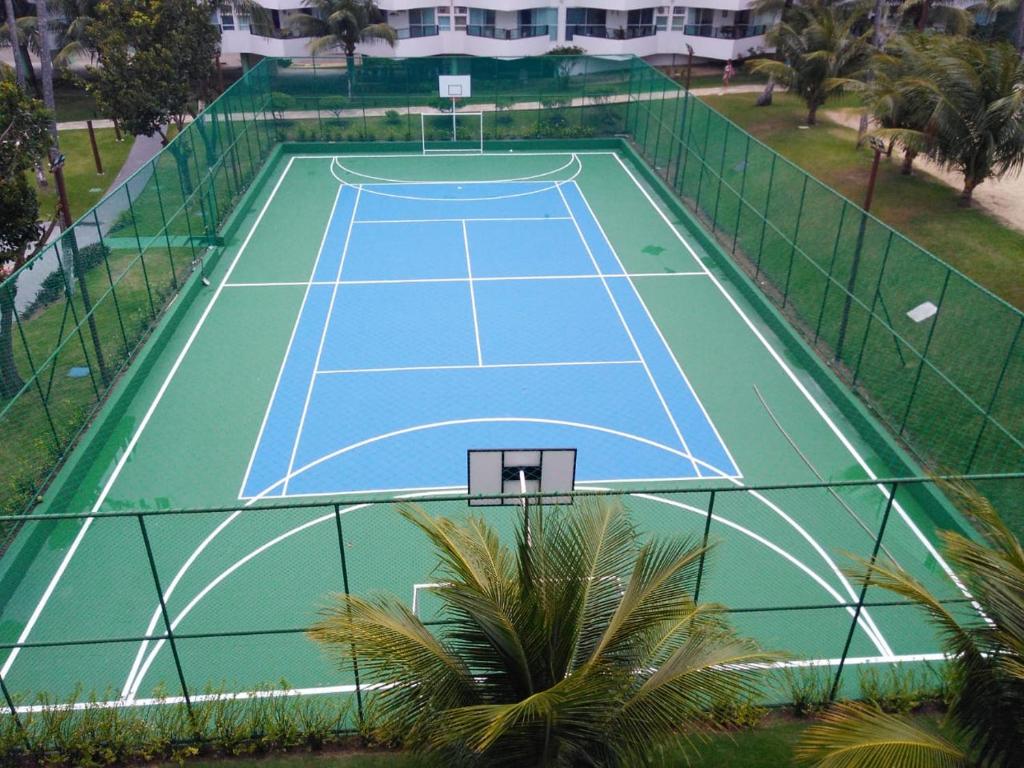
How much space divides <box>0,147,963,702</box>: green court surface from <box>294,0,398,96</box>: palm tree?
15.0m

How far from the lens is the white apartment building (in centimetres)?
4078

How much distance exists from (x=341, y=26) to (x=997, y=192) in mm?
23910

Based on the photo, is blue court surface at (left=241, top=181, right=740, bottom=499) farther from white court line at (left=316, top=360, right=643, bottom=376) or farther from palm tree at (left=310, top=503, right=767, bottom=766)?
palm tree at (left=310, top=503, right=767, bottom=766)

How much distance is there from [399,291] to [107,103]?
33.4 feet

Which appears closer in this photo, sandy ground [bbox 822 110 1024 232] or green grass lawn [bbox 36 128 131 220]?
sandy ground [bbox 822 110 1024 232]

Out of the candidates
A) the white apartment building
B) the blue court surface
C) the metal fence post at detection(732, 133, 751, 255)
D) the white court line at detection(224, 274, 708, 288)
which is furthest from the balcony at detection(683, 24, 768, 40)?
the white court line at detection(224, 274, 708, 288)

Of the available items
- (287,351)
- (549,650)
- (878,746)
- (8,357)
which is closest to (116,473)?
(8,357)

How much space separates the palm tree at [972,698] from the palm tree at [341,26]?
102 ft

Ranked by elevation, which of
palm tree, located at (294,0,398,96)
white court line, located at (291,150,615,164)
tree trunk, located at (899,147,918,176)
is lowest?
white court line, located at (291,150,615,164)

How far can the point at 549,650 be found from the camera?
622 centimetres

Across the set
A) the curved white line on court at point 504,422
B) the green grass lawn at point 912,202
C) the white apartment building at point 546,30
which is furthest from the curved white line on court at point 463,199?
the white apartment building at point 546,30

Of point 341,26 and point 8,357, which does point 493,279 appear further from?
point 341,26

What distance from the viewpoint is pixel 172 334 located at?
17.3 metres

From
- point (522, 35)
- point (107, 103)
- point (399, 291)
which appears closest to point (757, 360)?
point (399, 291)
